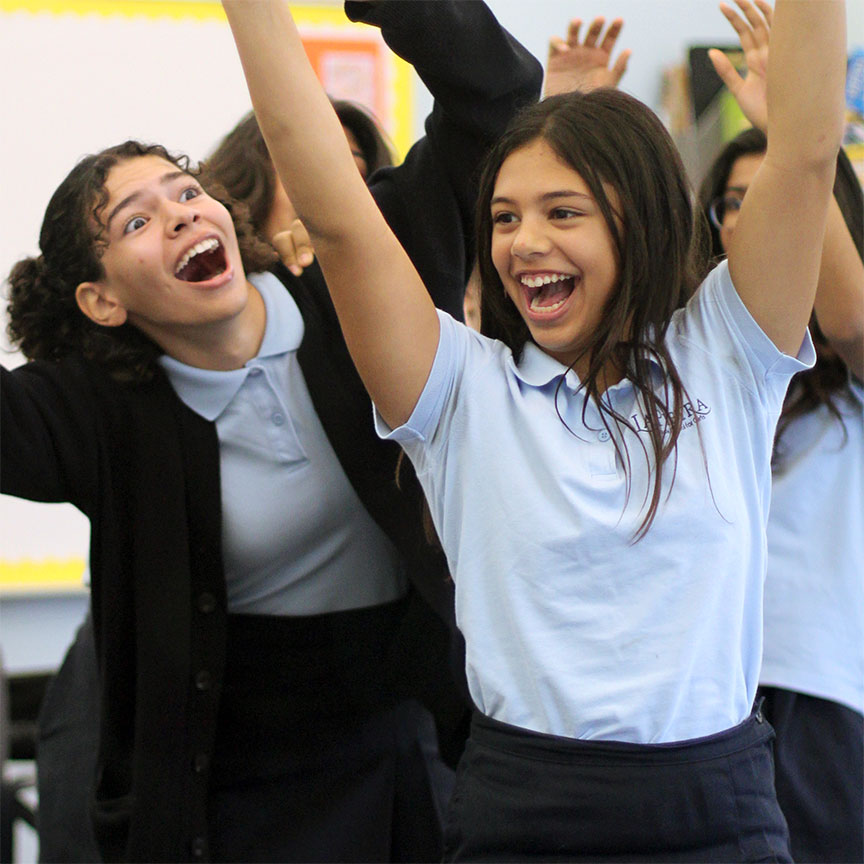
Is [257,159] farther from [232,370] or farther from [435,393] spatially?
[435,393]

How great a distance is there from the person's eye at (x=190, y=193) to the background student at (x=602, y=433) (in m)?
0.54

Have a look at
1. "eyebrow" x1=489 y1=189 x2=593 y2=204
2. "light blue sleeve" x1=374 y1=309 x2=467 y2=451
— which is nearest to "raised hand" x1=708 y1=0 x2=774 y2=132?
"eyebrow" x1=489 y1=189 x2=593 y2=204

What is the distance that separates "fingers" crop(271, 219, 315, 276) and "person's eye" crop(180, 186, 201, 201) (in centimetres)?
16

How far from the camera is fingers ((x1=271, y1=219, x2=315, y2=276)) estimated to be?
1.52 meters

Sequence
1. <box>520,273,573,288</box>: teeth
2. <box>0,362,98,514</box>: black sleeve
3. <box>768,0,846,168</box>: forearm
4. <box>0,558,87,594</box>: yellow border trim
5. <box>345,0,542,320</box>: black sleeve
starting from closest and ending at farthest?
<box>768,0,846,168</box>: forearm
<box>520,273,573,288</box>: teeth
<box>345,0,542,320</box>: black sleeve
<box>0,362,98,514</box>: black sleeve
<box>0,558,87,594</box>: yellow border trim

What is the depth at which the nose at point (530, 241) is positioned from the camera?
3.11ft

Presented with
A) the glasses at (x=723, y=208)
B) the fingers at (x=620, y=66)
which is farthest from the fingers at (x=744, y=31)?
the glasses at (x=723, y=208)

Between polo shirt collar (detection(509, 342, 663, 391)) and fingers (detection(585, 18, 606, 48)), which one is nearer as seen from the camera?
polo shirt collar (detection(509, 342, 663, 391))

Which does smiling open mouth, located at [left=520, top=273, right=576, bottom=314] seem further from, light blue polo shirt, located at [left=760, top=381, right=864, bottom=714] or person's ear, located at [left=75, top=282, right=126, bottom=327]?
person's ear, located at [left=75, top=282, right=126, bottom=327]

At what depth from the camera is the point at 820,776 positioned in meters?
1.28

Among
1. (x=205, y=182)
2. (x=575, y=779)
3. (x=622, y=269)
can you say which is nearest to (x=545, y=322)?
(x=622, y=269)

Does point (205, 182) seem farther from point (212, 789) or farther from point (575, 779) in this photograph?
point (575, 779)

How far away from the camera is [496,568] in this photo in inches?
36.5

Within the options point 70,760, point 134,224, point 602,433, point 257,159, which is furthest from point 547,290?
point 70,760
